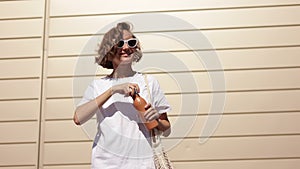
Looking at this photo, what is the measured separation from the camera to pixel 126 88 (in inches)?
50.9

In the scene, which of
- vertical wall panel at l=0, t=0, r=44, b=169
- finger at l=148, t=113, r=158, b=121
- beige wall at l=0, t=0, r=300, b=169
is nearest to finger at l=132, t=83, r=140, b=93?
finger at l=148, t=113, r=158, b=121

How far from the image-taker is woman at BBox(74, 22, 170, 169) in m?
1.29

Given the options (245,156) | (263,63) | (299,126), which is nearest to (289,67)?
(263,63)

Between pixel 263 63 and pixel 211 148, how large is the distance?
1.70 feet

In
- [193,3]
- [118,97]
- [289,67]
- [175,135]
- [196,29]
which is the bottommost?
[175,135]

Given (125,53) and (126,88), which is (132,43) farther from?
(126,88)

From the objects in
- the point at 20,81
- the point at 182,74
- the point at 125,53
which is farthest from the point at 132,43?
the point at 20,81

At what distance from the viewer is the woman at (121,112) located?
1285 millimetres

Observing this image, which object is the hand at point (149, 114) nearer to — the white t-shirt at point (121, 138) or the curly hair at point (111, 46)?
the white t-shirt at point (121, 138)

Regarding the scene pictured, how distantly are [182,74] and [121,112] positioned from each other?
0.72 m

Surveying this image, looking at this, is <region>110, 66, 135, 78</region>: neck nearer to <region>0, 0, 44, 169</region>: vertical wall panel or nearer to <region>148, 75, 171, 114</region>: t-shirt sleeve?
<region>148, 75, 171, 114</region>: t-shirt sleeve

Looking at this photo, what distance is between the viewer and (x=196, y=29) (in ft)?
6.72

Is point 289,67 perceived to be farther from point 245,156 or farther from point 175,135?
point 175,135

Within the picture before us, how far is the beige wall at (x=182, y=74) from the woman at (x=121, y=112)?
538 mm
